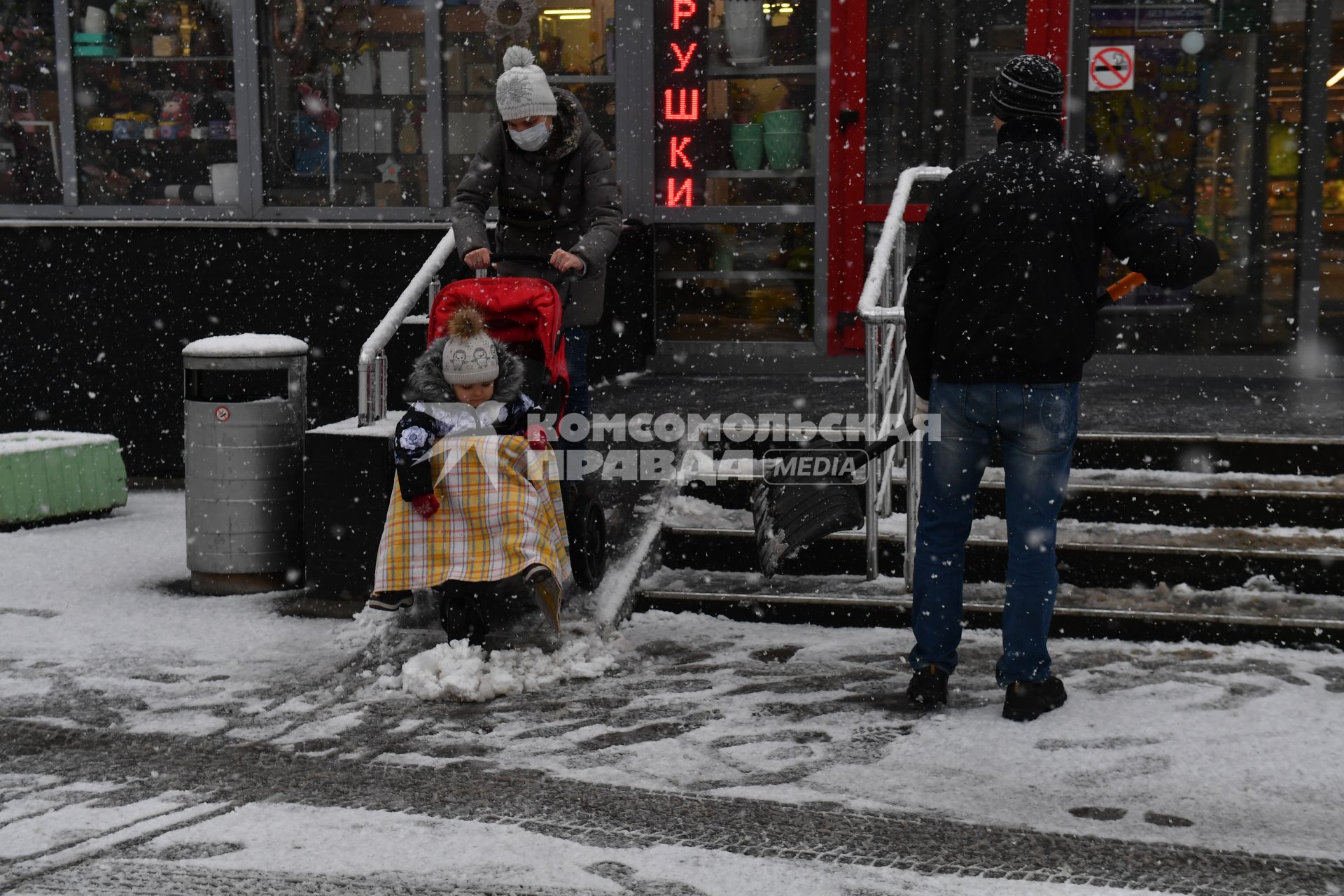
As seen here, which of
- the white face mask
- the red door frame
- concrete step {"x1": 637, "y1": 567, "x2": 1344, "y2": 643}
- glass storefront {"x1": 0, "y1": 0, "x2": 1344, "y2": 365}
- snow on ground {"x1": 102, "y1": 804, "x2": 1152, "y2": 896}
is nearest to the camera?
snow on ground {"x1": 102, "y1": 804, "x2": 1152, "y2": 896}

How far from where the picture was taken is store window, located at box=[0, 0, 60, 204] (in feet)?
34.7

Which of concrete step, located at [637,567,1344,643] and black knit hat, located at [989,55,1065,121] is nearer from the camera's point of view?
black knit hat, located at [989,55,1065,121]

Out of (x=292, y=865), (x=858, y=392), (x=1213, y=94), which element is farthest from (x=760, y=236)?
(x=292, y=865)

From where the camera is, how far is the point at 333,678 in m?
5.80

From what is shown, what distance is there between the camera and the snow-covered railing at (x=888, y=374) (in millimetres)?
6391

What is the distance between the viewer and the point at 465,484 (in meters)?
5.75

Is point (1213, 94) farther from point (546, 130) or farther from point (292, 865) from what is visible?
point (292, 865)

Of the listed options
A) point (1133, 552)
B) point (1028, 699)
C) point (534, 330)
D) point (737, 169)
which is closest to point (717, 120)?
point (737, 169)

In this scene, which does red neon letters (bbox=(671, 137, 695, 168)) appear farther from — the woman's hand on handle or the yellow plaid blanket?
the yellow plaid blanket

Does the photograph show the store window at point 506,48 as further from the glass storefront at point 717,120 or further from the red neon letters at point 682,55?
the red neon letters at point 682,55

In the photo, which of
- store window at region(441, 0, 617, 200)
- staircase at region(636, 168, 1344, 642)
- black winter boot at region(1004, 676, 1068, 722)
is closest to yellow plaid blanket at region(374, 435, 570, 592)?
staircase at region(636, 168, 1344, 642)

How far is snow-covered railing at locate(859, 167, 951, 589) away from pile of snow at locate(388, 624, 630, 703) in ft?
4.56

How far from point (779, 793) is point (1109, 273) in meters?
7.09

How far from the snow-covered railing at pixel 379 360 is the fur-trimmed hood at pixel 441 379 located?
2.94 feet
